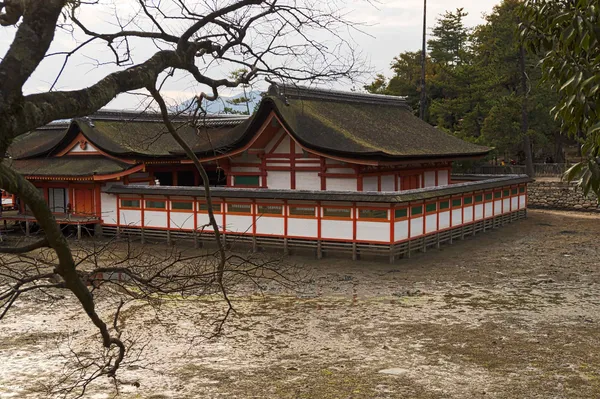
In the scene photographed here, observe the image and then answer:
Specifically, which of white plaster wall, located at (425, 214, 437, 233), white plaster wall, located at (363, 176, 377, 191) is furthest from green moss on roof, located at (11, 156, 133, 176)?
white plaster wall, located at (425, 214, 437, 233)

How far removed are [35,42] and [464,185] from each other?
66.6ft

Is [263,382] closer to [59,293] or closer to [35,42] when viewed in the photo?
[35,42]

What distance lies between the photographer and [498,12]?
43844 mm

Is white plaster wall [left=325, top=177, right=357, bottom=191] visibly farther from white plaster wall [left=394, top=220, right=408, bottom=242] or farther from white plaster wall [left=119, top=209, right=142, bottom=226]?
white plaster wall [left=119, top=209, right=142, bottom=226]

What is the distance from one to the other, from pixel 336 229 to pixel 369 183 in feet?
11.1

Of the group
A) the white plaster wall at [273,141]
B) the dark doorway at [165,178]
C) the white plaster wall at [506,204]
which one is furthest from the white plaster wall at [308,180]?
the white plaster wall at [506,204]

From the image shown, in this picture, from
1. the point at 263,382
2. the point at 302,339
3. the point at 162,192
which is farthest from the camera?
the point at 162,192

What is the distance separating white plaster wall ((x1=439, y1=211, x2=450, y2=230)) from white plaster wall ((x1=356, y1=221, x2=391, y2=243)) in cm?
362

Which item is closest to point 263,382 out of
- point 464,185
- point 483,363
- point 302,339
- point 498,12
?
point 302,339

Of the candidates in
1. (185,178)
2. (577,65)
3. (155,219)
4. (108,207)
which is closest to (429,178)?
(185,178)

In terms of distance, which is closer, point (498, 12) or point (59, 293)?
point (59, 293)

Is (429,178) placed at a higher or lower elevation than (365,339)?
higher

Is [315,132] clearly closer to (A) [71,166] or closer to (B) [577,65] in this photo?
(A) [71,166]

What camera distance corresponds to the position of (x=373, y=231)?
18.7 meters
